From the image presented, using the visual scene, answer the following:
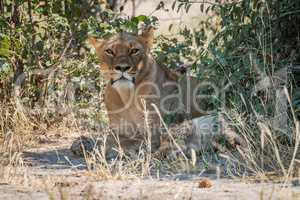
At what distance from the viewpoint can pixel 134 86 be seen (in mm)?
5898

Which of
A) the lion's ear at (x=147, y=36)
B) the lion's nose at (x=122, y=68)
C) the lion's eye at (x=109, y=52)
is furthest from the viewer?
the lion's ear at (x=147, y=36)

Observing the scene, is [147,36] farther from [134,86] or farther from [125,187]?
[125,187]

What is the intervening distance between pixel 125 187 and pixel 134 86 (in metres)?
1.96

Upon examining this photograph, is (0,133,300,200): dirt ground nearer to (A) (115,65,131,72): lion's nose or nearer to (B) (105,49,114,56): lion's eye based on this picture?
(A) (115,65,131,72): lion's nose

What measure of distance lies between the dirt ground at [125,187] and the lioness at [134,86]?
97cm

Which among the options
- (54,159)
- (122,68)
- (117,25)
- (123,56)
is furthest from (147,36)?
(54,159)

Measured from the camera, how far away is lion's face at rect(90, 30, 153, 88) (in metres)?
5.79

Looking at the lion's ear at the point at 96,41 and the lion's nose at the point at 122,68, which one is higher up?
the lion's ear at the point at 96,41

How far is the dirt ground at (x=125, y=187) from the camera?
363 centimetres

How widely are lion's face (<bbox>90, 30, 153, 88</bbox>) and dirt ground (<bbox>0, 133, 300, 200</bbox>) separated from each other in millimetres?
991

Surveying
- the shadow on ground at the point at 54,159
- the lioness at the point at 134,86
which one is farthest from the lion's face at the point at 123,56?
the shadow on ground at the point at 54,159

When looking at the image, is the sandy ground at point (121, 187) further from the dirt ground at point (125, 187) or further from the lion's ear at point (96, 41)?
the lion's ear at point (96, 41)

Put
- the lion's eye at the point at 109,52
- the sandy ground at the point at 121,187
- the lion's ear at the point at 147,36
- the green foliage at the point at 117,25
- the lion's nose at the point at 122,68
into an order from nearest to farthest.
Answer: the sandy ground at the point at 121,187 < the lion's nose at the point at 122,68 < the lion's eye at the point at 109,52 < the lion's ear at the point at 147,36 < the green foliage at the point at 117,25

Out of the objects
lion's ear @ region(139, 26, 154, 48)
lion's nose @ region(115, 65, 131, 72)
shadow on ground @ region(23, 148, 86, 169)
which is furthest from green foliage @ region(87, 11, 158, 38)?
shadow on ground @ region(23, 148, 86, 169)
